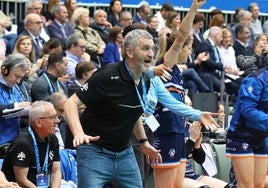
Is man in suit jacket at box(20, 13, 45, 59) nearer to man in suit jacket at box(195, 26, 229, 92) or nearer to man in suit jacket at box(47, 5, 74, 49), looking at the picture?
man in suit jacket at box(47, 5, 74, 49)

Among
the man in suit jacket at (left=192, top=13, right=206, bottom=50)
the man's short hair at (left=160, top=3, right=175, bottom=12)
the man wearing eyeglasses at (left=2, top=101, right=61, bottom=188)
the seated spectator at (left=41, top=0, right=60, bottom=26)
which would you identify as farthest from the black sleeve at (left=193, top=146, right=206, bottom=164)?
the man's short hair at (left=160, top=3, right=175, bottom=12)

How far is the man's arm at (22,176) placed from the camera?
8875 mm

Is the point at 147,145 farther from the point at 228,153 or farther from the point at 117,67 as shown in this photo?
the point at 228,153

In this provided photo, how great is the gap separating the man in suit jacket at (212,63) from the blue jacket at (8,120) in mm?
6795

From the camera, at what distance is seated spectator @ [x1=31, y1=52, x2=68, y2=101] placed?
11.6 meters

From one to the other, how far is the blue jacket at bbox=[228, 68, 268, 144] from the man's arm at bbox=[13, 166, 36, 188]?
2627 millimetres

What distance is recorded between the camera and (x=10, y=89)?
34.6ft

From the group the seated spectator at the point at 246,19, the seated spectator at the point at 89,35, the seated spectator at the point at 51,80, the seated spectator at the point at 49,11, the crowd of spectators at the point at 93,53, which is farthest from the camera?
the seated spectator at the point at 246,19

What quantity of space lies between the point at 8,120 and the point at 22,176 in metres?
1.51

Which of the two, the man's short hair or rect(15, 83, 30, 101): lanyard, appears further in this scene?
the man's short hair

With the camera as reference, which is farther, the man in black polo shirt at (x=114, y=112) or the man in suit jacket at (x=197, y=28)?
the man in suit jacket at (x=197, y=28)

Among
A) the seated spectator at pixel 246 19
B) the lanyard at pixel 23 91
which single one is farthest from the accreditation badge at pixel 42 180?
the seated spectator at pixel 246 19

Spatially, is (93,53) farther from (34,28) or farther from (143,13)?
(143,13)

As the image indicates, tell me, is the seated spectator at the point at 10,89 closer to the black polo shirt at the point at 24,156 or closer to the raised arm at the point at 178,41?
the black polo shirt at the point at 24,156
